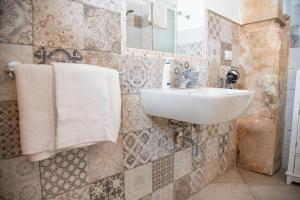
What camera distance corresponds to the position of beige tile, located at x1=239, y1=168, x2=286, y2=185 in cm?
169

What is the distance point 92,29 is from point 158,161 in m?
0.83

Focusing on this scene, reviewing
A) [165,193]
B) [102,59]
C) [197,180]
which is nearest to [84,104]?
[102,59]

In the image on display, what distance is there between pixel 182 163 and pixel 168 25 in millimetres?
1043

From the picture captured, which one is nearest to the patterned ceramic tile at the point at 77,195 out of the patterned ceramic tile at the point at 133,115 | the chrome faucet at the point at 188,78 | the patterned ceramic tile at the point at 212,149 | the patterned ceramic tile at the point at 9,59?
the patterned ceramic tile at the point at 133,115

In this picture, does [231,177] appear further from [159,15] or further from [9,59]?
[9,59]

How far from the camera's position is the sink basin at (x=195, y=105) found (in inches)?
33.3

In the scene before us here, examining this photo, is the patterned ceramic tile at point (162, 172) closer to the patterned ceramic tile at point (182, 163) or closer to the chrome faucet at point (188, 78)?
the patterned ceramic tile at point (182, 163)

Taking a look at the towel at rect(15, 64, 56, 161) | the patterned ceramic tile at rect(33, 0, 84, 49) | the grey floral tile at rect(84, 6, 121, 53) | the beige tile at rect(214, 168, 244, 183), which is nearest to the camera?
the towel at rect(15, 64, 56, 161)

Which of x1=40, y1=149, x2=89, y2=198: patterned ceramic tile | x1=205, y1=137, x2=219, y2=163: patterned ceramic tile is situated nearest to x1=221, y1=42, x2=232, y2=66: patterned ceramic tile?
x1=205, y1=137, x2=219, y2=163: patterned ceramic tile

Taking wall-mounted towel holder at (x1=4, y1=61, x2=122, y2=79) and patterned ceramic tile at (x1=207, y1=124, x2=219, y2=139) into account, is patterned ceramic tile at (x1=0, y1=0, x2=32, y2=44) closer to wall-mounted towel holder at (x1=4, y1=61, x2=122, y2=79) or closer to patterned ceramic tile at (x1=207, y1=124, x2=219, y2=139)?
wall-mounted towel holder at (x1=4, y1=61, x2=122, y2=79)

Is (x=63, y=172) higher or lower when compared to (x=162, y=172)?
higher

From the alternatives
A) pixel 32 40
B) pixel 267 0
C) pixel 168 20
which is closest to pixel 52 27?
pixel 32 40

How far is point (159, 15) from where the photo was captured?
1495 millimetres

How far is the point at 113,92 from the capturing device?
0.88 metres
